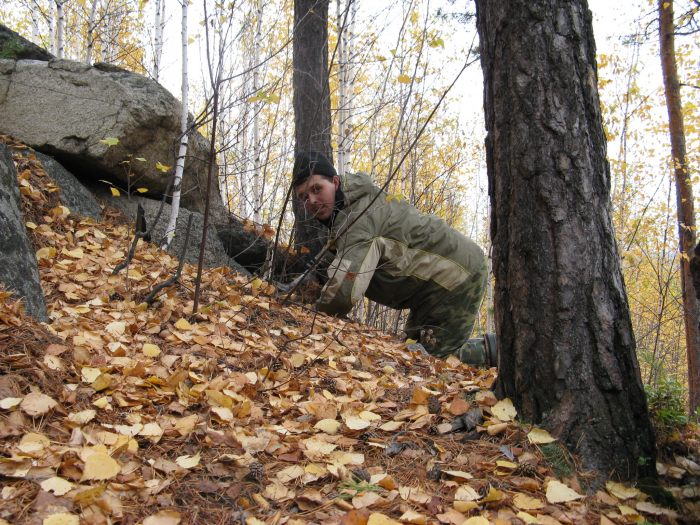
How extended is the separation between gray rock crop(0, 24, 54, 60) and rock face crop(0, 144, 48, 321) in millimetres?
2514

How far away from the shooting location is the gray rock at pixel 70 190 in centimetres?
395

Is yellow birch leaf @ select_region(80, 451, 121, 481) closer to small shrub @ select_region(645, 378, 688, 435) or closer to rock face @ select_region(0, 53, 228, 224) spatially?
small shrub @ select_region(645, 378, 688, 435)

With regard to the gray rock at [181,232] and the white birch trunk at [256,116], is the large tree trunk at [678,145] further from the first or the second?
the gray rock at [181,232]

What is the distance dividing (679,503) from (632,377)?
413mm

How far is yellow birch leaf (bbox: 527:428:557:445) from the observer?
1.76 meters

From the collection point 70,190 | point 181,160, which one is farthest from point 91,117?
point 181,160

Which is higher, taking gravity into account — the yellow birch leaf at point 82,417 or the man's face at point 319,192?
the man's face at point 319,192

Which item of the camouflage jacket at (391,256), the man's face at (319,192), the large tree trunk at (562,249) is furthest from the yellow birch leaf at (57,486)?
the man's face at (319,192)

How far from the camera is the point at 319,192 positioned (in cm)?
365

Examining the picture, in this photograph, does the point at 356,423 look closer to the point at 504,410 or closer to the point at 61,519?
the point at 504,410

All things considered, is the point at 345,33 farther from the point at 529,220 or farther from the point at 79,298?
the point at 529,220

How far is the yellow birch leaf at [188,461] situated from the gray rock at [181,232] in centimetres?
267

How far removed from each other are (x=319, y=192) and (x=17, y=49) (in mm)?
3399

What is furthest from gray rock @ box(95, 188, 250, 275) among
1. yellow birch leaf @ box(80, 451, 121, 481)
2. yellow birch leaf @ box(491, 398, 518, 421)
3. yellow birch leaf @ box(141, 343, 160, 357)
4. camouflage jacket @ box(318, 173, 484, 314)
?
yellow birch leaf @ box(491, 398, 518, 421)
